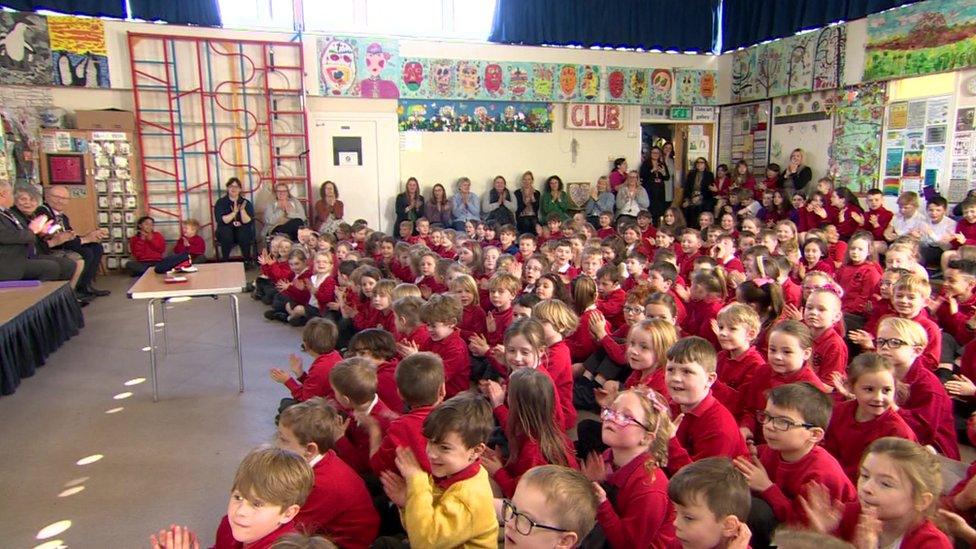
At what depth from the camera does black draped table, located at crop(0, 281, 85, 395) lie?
13.5 ft

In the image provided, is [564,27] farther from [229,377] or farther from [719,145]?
[229,377]

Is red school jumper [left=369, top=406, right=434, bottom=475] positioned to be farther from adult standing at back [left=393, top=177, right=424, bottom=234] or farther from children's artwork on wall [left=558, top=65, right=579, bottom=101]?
children's artwork on wall [left=558, top=65, right=579, bottom=101]

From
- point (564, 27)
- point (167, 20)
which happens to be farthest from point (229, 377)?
point (564, 27)

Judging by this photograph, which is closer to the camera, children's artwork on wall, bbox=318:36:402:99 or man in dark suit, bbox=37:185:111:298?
man in dark suit, bbox=37:185:111:298

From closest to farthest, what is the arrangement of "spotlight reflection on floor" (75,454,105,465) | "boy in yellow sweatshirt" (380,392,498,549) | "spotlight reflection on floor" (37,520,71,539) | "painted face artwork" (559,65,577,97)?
"boy in yellow sweatshirt" (380,392,498,549), "spotlight reflection on floor" (37,520,71,539), "spotlight reflection on floor" (75,454,105,465), "painted face artwork" (559,65,577,97)

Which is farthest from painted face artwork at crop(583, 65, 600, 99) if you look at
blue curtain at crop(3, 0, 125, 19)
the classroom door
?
blue curtain at crop(3, 0, 125, 19)


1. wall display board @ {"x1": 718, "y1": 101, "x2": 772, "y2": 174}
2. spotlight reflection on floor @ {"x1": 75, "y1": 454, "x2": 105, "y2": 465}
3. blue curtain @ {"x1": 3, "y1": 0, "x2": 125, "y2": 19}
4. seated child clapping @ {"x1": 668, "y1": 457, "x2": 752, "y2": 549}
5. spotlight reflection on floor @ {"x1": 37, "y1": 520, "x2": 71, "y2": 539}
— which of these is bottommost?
spotlight reflection on floor @ {"x1": 37, "y1": 520, "x2": 71, "y2": 539}

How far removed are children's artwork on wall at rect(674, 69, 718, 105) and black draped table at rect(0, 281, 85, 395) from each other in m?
9.28

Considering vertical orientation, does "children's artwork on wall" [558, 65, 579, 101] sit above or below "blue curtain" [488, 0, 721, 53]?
below

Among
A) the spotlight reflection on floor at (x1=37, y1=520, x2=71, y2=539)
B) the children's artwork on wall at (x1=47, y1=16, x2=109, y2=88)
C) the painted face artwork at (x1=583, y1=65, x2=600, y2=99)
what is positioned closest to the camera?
the spotlight reflection on floor at (x1=37, y1=520, x2=71, y2=539)

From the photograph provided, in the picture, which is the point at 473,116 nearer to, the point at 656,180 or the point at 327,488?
the point at 656,180

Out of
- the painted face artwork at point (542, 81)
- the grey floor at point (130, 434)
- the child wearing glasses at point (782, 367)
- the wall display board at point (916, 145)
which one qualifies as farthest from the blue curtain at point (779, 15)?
the grey floor at point (130, 434)

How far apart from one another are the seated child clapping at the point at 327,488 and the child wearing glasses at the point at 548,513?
0.66 meters

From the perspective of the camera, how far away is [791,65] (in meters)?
9.60
